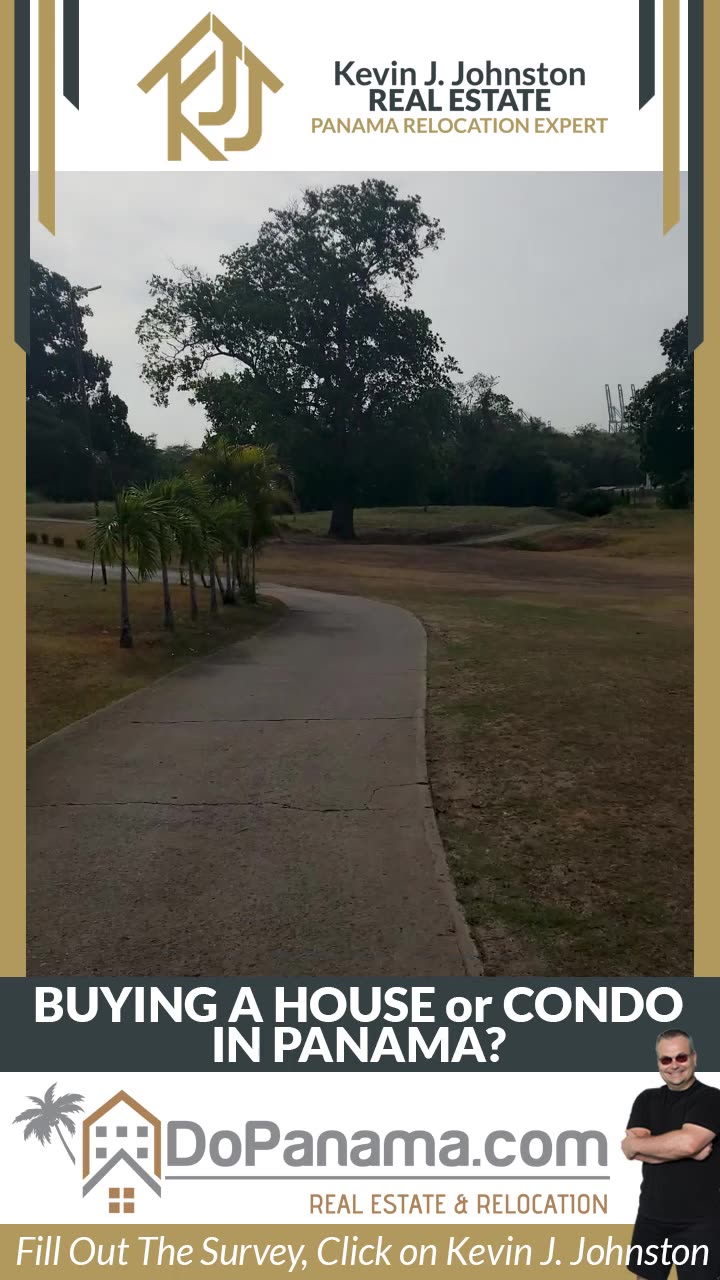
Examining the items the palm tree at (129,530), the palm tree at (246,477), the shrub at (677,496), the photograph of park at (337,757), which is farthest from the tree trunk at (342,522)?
the palm tree at (129,530)

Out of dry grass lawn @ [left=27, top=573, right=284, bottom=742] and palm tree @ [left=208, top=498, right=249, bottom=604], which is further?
palm tree @ [left=208, top=498, right=249, bottom=604]

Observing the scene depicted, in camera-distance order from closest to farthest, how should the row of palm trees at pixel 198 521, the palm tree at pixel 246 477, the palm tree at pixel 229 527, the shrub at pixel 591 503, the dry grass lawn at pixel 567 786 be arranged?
the dry grass lawn at pixel 567 786 → the row of palm trees at pixel 198 521 → the palm tree at pixel 229 527 → the palm tree at pixel 246 477 → the shrub at pixel 591 503

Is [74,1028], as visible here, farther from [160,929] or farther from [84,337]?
[84,337]

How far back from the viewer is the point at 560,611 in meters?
18.6

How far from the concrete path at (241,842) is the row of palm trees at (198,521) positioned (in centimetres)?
328

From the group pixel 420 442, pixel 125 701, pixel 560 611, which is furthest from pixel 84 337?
pixel 125 701

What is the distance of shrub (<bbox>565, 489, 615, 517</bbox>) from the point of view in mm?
51281

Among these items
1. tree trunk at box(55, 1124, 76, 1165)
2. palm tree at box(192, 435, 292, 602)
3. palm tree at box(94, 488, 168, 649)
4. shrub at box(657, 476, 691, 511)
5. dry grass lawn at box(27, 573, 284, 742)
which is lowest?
tree trunk at box(55, 1124, 76, 1165)

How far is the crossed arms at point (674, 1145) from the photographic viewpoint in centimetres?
279

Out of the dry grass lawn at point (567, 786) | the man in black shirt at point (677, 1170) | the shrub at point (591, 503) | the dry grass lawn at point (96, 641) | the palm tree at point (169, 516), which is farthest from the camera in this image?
the shrub at point (591, 503)

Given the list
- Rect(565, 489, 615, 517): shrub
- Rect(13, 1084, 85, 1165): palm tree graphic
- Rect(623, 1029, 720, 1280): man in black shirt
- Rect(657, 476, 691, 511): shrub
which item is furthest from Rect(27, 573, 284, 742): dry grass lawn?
Rect(565, 489, 615, 517): shrub

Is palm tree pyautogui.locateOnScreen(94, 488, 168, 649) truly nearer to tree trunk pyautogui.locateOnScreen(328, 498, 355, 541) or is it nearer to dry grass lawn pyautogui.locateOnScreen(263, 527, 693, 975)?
dry grass lawn pyautogui.locateOnScreen(263, 527, 693, 975)

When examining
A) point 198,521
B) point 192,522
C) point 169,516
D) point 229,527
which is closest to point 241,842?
point 169,516

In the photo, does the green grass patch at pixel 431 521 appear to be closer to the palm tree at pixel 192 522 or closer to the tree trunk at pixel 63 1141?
the palm tree at pixel 192 522
